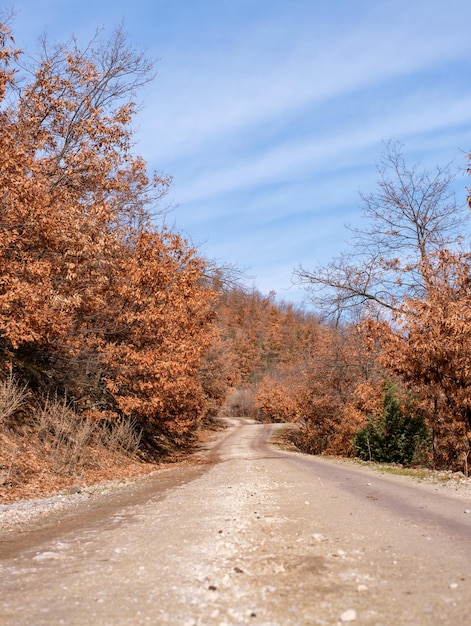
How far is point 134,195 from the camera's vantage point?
22.2m

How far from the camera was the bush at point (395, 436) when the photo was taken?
65.6 feet

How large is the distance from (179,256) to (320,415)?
48.3ft

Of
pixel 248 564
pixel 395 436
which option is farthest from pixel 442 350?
pixel 248 564

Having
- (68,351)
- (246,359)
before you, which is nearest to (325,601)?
(68,351)

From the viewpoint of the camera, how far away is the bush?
20000 millimetres

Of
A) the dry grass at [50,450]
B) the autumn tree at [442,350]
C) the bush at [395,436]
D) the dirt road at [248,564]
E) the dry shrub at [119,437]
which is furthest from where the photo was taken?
the bush at [395,436]

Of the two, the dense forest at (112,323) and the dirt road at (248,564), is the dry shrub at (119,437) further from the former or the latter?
the dirt road at (248,564)

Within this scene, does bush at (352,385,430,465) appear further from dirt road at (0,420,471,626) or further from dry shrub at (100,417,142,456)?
dirt road at (0,420,471,626)

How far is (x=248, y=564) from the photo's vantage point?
455cm

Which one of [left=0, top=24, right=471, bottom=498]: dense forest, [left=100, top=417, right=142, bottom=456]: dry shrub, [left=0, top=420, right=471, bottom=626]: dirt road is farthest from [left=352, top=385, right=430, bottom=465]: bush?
[left=0, top=420, right=471, bottom=626]: dirt road

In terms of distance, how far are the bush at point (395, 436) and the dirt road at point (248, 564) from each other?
1206 cm

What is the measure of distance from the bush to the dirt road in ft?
39.6

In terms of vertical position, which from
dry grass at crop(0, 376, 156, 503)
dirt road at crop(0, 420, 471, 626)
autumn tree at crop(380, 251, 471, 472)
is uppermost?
autumn tree at crop(380, 251, 471, 472)

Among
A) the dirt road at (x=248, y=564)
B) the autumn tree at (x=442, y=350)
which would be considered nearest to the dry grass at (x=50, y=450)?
the dirt road at (x=248, y=564)
